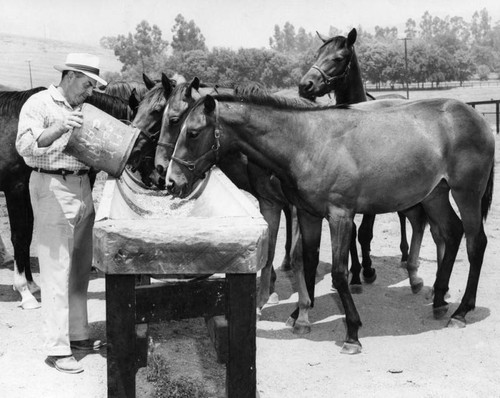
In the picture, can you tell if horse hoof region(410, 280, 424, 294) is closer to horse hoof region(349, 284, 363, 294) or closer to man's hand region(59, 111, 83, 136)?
horse hoof region(349, 284, 363, 294)

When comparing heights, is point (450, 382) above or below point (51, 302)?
below

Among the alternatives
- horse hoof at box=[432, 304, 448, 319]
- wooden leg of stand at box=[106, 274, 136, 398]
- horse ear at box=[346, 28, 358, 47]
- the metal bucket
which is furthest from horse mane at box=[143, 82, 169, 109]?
horse hoof at box=[432, 304, 448, 319]

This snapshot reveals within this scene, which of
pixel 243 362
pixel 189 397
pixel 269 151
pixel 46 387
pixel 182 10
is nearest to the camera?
pixel 243 362

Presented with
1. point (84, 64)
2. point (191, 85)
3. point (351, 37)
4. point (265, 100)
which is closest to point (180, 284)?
point (84, 64)

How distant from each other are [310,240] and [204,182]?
0.98 metres

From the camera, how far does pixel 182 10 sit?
151m

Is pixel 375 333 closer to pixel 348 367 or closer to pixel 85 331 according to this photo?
pixel 348 367

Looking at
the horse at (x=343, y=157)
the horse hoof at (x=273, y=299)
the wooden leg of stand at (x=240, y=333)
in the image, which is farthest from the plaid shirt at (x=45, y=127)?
A: the horse hoof at (x=273, y=299)

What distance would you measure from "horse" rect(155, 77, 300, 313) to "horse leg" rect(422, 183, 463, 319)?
1.31m

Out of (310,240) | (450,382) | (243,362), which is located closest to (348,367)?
(450,382)

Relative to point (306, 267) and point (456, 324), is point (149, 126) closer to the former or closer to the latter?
point (306, 267)

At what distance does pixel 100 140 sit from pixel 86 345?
1.81 meters

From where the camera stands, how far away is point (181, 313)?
3346 millimetres

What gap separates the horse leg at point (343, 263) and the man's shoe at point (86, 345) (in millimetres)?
1821
